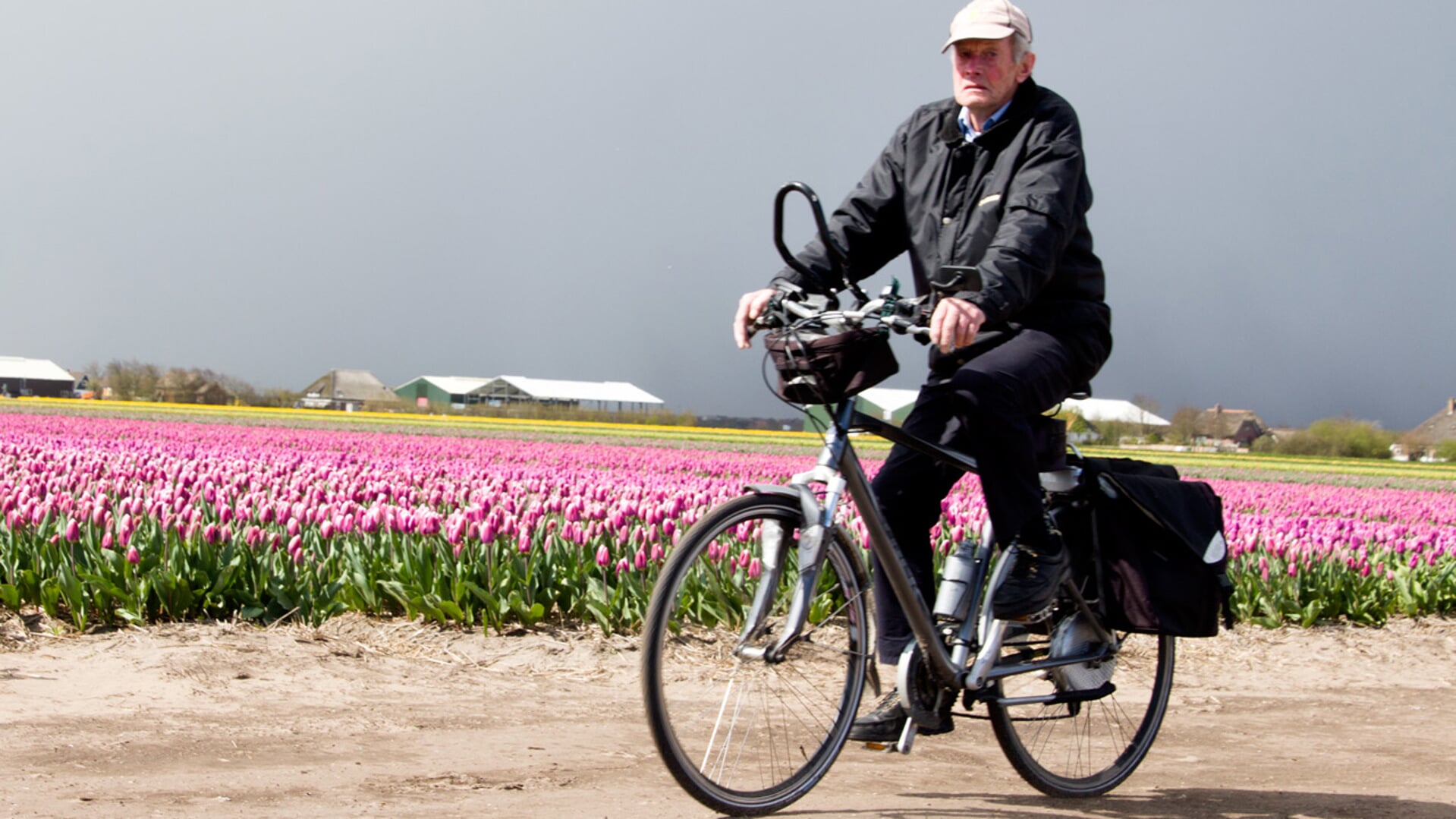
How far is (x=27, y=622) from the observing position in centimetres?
579

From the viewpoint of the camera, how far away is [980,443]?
353 centimetres

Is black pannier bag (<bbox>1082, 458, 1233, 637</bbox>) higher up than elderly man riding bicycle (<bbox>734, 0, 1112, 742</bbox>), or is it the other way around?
elderly man riding bicycle (<bbox>734, 0, 1112, 742</bbox>)

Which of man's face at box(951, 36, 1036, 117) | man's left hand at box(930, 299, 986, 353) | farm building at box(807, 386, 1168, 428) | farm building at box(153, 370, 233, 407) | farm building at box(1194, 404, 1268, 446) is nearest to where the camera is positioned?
man's left hand at box(930, 299, 986, 353)

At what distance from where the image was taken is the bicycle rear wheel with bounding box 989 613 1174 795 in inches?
155

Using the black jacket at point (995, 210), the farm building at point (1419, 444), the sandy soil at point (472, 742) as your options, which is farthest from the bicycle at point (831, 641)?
the farm building at point (1419, 444)

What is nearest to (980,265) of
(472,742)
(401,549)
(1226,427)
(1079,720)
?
(1079,720)

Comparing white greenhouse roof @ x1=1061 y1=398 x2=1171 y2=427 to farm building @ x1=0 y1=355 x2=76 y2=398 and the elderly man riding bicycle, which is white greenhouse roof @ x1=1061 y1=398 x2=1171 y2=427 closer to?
farm building @ x1=0 y1=355 x2=76 y2=398

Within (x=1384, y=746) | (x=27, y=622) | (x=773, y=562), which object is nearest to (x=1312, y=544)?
(x=1384, y=746)

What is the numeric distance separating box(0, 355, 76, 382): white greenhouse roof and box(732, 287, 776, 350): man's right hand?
100 m

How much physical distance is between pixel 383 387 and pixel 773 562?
10049 centimetres

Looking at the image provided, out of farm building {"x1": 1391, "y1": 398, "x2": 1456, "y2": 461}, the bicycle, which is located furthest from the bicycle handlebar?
farm building {"x1": 1391, "y1": 398, "x2": 1456, "y2": 461}

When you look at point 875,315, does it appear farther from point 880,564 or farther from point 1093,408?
point 1093,408

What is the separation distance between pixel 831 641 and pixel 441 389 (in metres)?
108

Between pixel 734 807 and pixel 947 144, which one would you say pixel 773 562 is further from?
pixel 947 144
